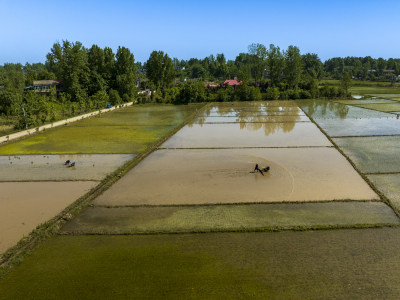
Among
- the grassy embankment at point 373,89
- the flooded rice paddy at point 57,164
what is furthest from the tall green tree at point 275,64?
the flooded rice paddy at point 57,164

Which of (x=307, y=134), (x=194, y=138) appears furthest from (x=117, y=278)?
(x=307, y=134)

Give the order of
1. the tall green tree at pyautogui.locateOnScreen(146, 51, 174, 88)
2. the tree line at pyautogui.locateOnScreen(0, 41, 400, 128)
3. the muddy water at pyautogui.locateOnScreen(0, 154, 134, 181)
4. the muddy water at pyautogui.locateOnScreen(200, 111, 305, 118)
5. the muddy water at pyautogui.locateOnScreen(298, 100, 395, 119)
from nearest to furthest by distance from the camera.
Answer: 1. the muddy water at pyautogui.locateOnScreen(0, 154, 134, 181)
2. the muddy water at pyautogui.locateOnScreen(298, 100, 395, 119)
3. the muddy water at pyautogui.locateOnScreen(200, 111, 305, 118)
4. the tree line at pyautogui.locateOnScreen(0, 41, 400, 128)
5. the tall green tree at pyautogui.locateOnScreen(146, 51, 174, 88)

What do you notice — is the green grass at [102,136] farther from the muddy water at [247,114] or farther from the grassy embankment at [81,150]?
the muddy water at [247,114]

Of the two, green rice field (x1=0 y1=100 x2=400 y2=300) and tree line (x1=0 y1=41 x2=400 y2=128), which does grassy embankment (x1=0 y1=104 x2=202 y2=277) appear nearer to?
green rice field (x1=0 y1=100 x2=400 y2=300)

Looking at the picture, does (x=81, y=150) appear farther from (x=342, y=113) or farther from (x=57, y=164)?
(x=342, y=113)

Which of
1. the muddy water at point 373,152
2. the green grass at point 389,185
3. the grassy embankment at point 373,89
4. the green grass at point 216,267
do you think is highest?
the grassy embankment at point 373,89

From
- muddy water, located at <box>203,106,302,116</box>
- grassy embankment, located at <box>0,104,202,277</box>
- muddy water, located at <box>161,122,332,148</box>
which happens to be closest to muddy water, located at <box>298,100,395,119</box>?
muddy water, located at <box>203,106,302,116</box>
